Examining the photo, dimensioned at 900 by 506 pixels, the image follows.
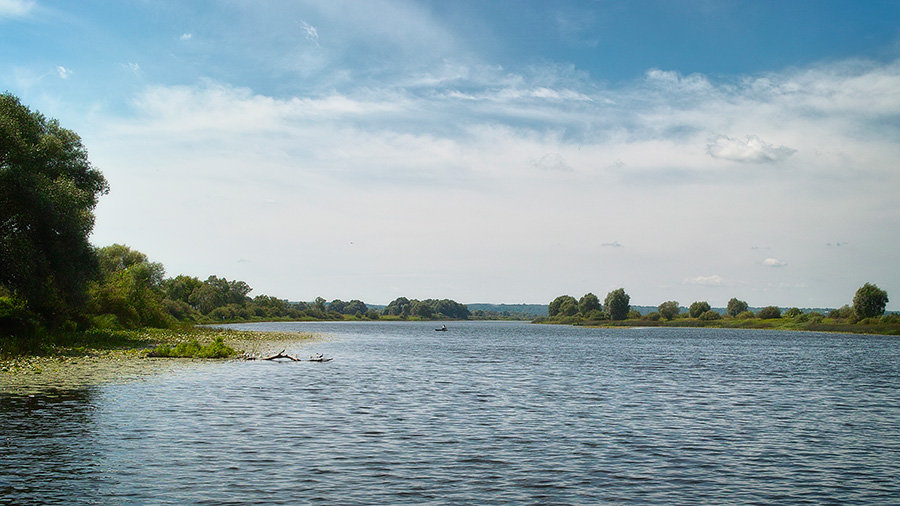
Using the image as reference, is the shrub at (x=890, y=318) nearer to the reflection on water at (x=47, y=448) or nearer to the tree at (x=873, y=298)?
→ the tree at (x=873, y=298)

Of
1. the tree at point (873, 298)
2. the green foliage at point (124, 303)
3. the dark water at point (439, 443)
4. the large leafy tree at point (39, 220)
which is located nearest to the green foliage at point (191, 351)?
the large leafy tree at point (39, 220)

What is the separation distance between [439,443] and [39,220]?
44.8m

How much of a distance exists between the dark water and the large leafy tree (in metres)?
17.0

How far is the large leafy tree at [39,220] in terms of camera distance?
53.4 meters

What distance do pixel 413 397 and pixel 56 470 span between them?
23838 millimetres

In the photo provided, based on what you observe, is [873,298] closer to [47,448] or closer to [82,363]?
[82,363]

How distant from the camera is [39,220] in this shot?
55.1m

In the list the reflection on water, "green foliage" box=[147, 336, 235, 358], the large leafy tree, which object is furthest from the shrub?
the reflection on water

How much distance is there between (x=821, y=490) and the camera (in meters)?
21.8

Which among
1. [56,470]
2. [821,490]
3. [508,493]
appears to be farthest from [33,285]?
[821,490]

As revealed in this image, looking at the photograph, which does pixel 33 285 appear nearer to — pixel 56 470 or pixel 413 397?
pixel 413 397

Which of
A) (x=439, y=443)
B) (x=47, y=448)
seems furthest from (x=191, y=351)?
(x=439, y=443)

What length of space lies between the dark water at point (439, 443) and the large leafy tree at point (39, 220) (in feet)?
55.8

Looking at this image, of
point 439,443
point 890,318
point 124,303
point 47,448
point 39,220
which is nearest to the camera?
point 47,448
